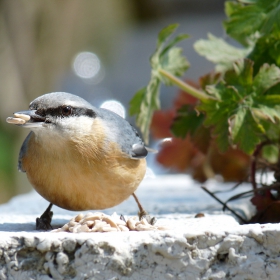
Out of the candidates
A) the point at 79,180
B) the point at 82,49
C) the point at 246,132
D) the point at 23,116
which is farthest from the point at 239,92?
the point at 82,49

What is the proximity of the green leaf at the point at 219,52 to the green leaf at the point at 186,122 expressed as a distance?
0.68 ft

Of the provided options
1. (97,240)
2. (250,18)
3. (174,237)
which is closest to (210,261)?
(174,237)

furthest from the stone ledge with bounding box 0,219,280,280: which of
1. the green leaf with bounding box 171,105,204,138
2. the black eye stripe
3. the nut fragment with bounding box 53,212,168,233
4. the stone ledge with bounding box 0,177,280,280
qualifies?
the green leaf with bounding box 171,105,204,138

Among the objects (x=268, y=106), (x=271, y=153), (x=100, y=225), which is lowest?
(x=271, y=153)

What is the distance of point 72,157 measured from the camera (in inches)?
69.6

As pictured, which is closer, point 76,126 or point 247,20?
point 76,126

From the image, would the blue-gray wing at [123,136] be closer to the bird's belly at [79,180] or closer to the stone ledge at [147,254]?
the bird's belly at [79,180]

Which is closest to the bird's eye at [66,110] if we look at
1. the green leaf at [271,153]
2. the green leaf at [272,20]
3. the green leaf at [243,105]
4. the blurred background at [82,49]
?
the green leaf at [243,105]

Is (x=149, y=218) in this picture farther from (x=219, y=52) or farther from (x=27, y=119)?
(x=219, y=52)

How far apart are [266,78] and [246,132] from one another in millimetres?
210

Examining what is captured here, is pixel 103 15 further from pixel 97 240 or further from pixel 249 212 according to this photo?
pixel 97 240

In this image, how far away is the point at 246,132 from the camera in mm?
1868

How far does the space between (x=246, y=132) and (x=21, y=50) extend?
3.82 metres

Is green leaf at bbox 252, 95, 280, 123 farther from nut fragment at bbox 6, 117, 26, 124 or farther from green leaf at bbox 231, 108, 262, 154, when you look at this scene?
nut fragment at bbox 6, 117, 26, 124
